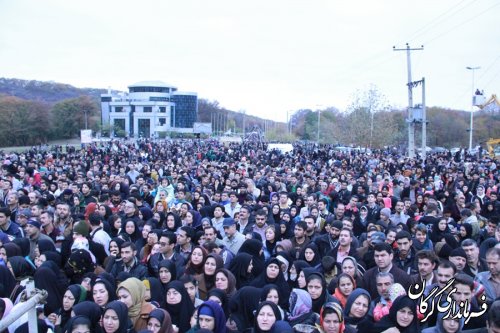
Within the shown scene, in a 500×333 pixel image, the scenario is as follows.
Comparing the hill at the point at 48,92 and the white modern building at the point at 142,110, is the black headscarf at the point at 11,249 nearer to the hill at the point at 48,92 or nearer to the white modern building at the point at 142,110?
the white modern building at the point at 142,110

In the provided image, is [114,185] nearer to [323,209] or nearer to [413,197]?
[323,209]

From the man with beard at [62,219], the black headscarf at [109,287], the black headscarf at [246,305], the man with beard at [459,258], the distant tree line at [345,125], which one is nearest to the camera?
the black headscarf at [109,287]

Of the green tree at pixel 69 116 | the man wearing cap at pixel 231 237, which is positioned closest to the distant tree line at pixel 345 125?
the green tree at pixel 69 116

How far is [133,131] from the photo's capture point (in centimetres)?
8425

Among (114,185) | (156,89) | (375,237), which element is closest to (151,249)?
(375,237)

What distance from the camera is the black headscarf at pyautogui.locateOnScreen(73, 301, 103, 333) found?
4.02 meters

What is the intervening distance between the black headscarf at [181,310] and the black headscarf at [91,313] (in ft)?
2.46

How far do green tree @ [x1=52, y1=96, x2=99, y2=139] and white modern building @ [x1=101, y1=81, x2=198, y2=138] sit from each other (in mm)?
6407

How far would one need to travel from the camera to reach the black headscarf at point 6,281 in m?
4.85

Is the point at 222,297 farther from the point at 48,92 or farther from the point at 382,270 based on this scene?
the point at 48,92

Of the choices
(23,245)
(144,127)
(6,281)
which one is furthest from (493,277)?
(144,127)

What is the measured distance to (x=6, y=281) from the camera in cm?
493

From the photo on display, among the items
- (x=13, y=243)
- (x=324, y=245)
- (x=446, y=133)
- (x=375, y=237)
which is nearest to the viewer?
(x=13, y=243)

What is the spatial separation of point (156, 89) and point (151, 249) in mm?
83368
